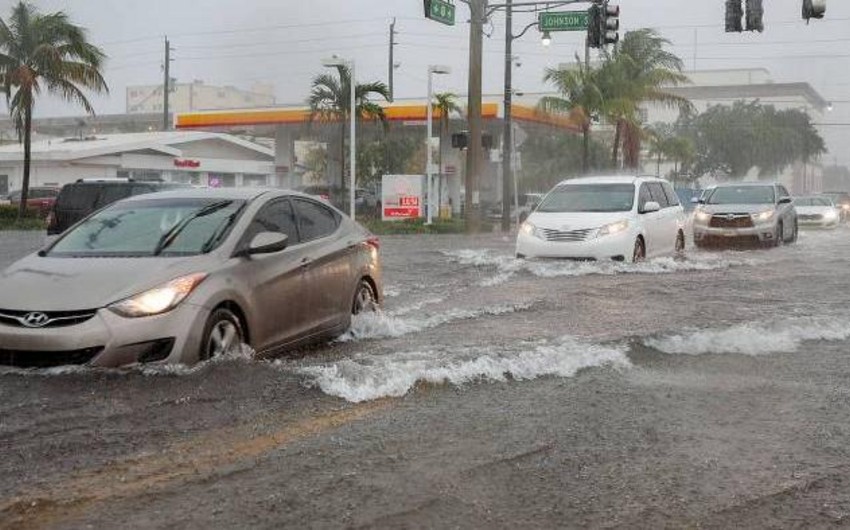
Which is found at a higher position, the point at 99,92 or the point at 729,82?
the point at 729,82

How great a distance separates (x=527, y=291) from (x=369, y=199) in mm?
30050

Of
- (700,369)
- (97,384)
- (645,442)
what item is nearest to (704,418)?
(645,442)

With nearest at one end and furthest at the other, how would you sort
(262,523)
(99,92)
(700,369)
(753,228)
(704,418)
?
(262,523), (704,418), (700,369), (753,228), (99,92)

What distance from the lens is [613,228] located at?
15016mm

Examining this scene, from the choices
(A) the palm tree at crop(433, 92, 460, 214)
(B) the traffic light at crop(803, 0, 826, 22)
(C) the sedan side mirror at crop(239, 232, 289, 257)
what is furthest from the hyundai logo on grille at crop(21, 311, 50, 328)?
(A) the palm tree at crop(433, 92, 460, 214)

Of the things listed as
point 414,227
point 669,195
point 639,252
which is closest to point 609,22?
point 669,195

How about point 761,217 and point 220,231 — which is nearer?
point 220,231

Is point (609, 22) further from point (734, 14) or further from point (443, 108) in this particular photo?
point (443, 108)

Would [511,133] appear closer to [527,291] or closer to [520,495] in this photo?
[527,291]

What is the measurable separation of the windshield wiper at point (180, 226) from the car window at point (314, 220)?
0.70 m

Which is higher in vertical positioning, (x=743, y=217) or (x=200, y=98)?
(x=200, y=98)

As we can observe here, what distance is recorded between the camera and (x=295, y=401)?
238 inches

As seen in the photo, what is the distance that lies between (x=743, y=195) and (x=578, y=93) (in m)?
13.1

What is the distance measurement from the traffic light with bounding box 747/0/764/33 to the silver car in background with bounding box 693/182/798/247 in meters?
4.14
